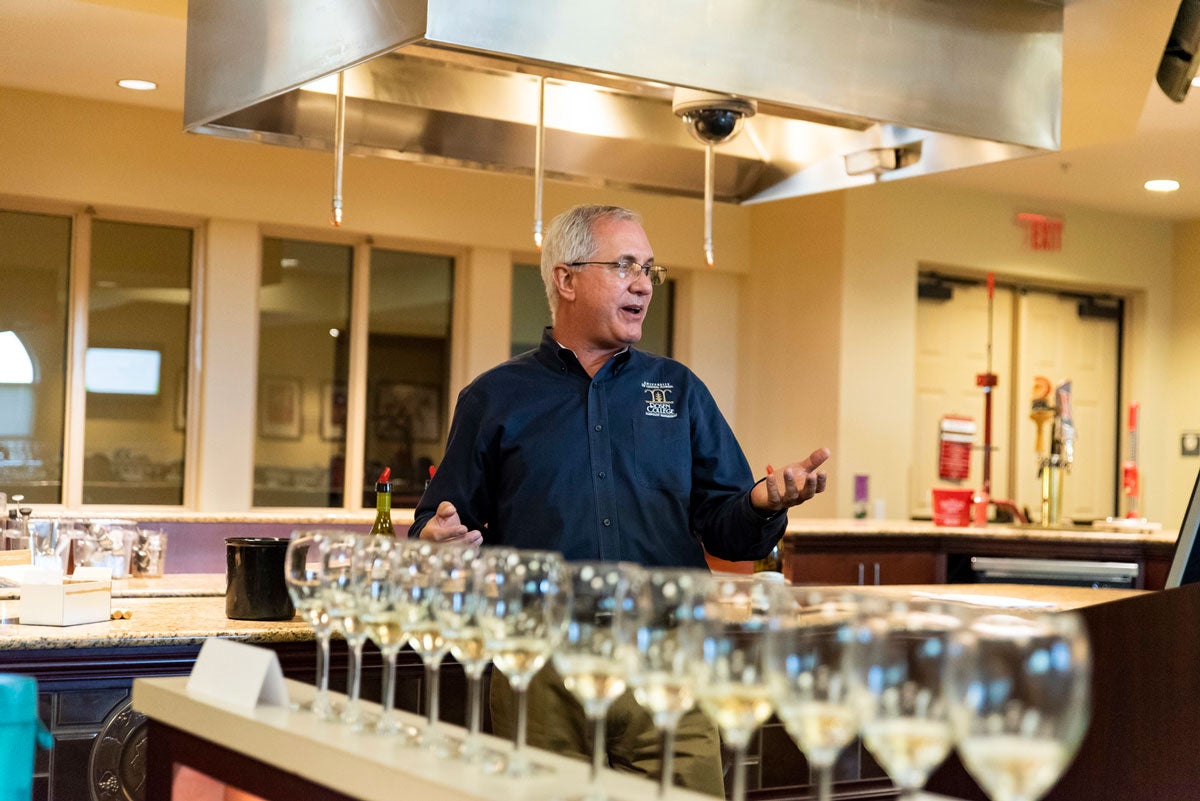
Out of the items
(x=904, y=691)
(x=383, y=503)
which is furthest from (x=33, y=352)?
(x=904, y=691)

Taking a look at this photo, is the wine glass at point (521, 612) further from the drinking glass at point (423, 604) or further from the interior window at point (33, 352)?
the interior window at point (33, 352)

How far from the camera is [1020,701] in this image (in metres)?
0.94

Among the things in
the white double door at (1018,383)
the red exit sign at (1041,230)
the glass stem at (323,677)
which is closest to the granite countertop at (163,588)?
the glass stem at (323,677)

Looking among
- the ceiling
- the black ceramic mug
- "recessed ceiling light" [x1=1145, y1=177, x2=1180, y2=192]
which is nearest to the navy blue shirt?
the black ceramic mug

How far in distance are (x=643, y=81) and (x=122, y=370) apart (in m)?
4.50

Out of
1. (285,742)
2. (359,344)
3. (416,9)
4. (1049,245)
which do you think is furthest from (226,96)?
(1049,245)

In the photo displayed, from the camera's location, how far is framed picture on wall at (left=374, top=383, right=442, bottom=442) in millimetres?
6863

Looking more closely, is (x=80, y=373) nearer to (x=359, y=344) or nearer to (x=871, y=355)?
(x=359, y=344)

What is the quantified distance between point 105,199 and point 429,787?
5.31m

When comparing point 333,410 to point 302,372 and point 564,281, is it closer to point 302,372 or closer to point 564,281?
point 302,372

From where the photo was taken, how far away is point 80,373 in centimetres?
621

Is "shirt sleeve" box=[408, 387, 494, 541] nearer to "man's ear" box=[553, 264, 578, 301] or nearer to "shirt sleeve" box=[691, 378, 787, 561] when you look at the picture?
"man's ear" box=[553, 264, 578, 301]

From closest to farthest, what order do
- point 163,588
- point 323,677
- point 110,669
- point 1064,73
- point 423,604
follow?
1. point 423,604
2. point 323,677
3. point 110,669
4. point 163,588
5. point 1064,73

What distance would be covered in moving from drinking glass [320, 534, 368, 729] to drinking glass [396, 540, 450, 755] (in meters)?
0.09
